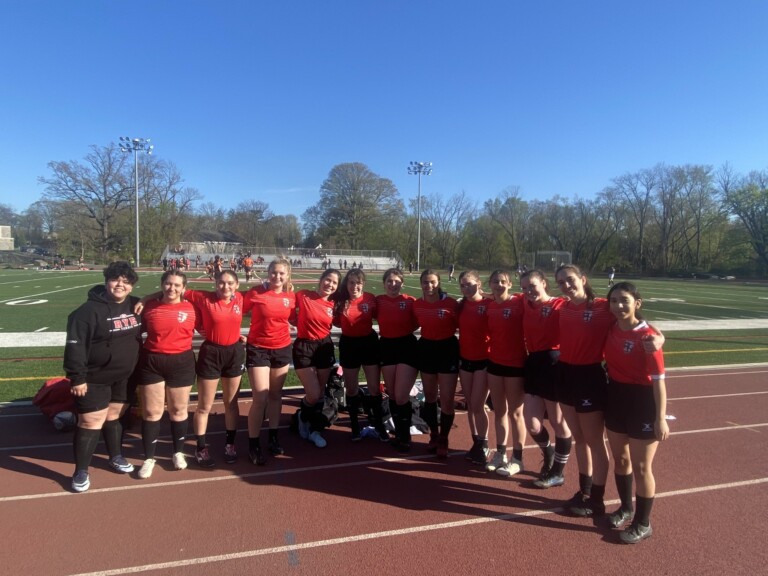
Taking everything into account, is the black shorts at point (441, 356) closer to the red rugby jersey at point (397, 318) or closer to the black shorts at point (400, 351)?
the black shorts at point (400, 351)

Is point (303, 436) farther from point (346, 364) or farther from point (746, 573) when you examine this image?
point (746, 573)

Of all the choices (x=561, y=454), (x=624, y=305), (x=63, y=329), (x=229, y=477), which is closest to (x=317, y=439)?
(x=229, y=477)

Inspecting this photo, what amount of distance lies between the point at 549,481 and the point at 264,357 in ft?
9.18

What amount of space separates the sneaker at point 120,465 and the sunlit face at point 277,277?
2054 mm

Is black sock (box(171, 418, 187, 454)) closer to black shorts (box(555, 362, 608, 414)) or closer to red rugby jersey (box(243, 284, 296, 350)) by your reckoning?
red rugby jersey (box(243, 284, 296, 350))

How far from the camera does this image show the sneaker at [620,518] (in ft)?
10.7

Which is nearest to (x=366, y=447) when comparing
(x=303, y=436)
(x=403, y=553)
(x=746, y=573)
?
(x=303, y=436)

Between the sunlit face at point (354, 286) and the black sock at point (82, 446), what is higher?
the sunlit face at point (354, 286)

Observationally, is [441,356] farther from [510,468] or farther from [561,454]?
[561,454]

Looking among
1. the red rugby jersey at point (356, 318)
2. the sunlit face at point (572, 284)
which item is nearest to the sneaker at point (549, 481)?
the sunlit face at point (572, 284)

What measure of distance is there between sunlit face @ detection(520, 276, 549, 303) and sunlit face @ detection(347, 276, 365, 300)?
1618mm

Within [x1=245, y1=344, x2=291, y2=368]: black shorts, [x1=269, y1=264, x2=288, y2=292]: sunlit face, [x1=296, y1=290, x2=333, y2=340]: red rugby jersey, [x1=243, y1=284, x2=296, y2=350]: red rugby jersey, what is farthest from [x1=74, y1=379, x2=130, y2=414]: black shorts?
[x1=296, y1=290, x2=333, y2=340]: red rugby jersey

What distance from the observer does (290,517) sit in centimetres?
336

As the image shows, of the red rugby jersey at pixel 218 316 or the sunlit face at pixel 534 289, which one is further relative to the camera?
the red rugby jersey at pixel 218 316
